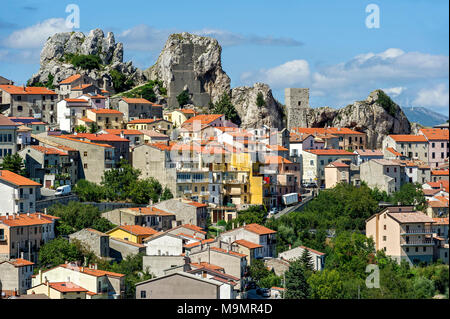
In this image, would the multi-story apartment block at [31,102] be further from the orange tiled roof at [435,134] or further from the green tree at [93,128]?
the orange tiled roof at [435,134]

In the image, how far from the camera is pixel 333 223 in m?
46.6

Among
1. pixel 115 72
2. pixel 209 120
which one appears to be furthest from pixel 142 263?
pixel 115 72

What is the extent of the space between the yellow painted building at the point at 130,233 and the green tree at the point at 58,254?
11.3ft

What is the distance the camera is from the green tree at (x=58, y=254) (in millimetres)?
36281

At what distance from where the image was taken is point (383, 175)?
169 ft

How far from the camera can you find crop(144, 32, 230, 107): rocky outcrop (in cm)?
6406

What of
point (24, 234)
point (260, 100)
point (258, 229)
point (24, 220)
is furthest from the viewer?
point (260, 100)

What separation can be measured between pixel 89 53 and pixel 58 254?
31.2 metres

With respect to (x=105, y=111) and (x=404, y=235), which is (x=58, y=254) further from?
(x=105, y=111)

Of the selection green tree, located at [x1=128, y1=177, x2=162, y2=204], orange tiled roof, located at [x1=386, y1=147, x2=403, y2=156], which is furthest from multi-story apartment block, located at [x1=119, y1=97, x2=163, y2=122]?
orange tiled roof, located at [x1=386, y1=147, x2=403, y2=156]

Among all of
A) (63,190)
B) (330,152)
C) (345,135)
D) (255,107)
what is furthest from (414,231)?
(255,107)

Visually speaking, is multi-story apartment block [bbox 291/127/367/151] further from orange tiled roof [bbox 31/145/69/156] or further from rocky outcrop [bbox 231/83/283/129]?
orange tiled roof [bbox 31/145/69/156]

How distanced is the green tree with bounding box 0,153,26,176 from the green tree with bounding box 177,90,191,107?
1993 centimetres
